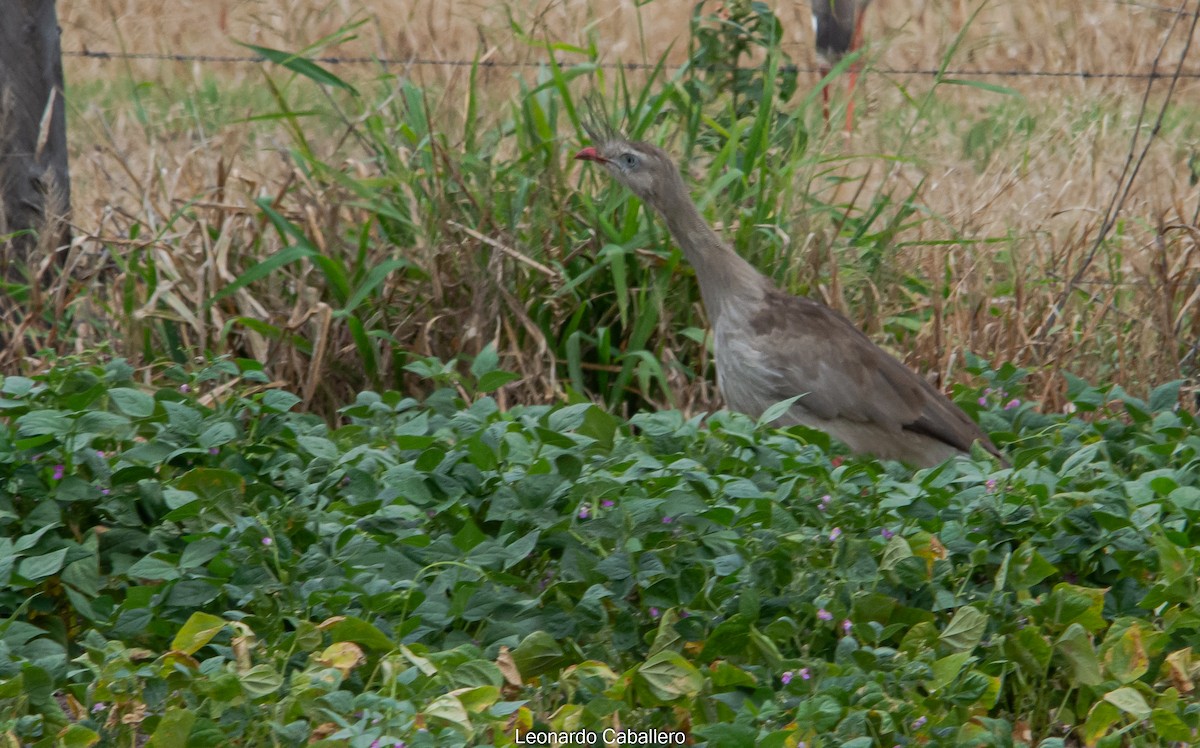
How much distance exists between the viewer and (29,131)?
4598 millimetres

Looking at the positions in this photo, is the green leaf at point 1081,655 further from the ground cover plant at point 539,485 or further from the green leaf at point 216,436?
the green leaf at point 216,436

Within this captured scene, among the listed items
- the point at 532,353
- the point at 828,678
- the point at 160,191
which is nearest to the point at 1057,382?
the point at 532,353

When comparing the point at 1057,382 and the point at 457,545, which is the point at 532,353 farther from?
the point at 457,545

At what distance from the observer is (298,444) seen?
3033 millimetres

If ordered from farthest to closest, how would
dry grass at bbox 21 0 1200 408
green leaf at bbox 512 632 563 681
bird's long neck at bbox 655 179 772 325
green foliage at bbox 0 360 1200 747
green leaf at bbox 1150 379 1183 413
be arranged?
1. dry grass at bbox 21 0 1200 408
2. bird's long neck at bbox 655 179 772 325
3. green leaf at bbox 1150 379 1183 413
4. green leaf at bbox 512 632 563 681
5. green foliage at bbox 0 360 1200 747

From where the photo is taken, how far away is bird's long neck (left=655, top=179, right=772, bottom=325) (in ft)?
13.9

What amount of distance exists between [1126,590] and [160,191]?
11.0ft

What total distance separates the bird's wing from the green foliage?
3.00 ft

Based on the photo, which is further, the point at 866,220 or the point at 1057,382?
the point at 866,220

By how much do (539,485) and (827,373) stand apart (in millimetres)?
1509

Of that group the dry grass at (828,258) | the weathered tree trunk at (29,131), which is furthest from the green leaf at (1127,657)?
the weathered tree trunk at (29,131)

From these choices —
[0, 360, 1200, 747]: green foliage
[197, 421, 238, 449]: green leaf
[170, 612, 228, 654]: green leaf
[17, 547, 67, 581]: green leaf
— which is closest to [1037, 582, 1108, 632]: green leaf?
[0, 360, 1200, 747]: green foliage

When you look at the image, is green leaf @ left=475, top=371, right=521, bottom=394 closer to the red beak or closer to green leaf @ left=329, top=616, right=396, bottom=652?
green leaf @ left=329, top=616, right=396, bottom=652

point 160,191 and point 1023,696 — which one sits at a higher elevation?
point 160,191
